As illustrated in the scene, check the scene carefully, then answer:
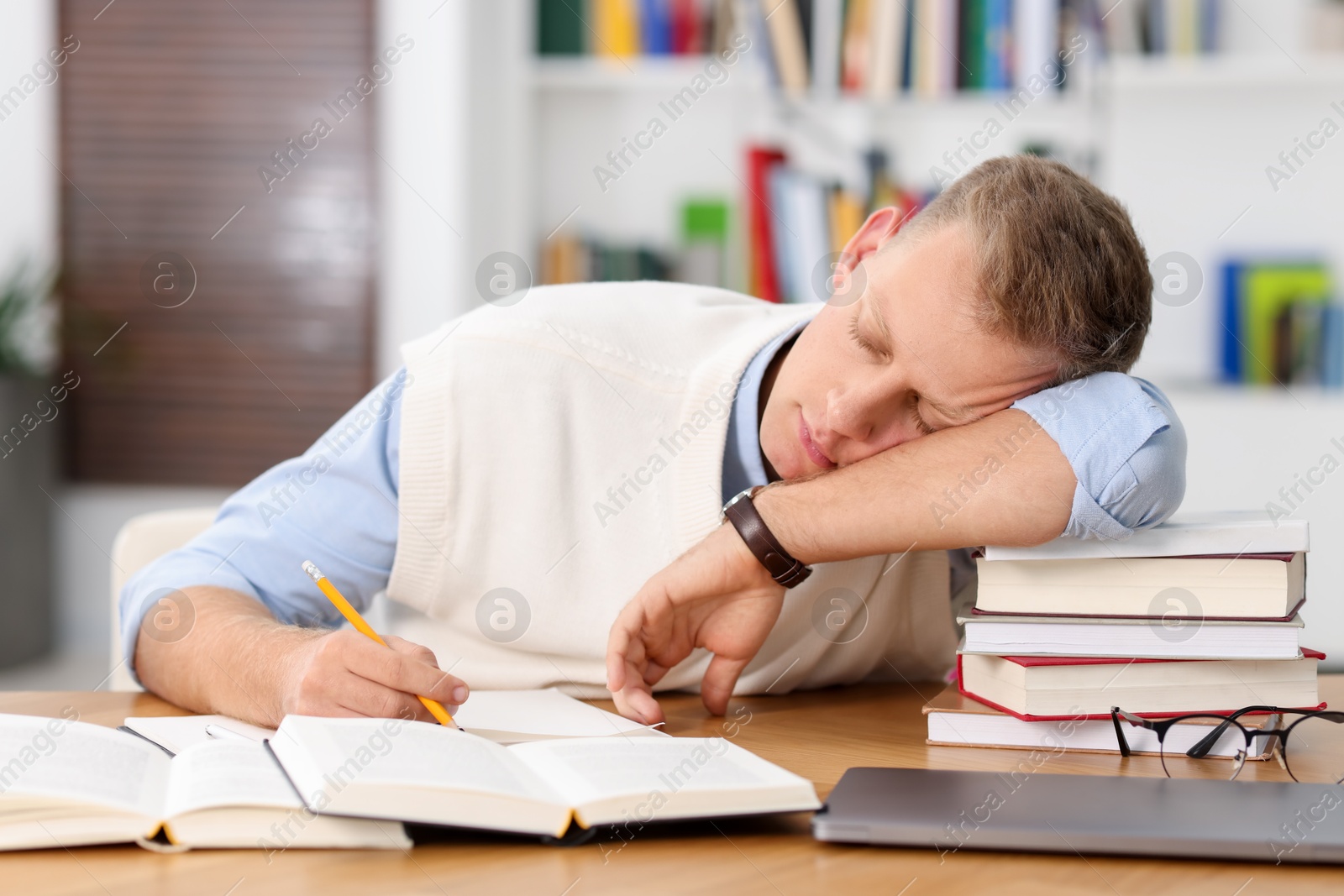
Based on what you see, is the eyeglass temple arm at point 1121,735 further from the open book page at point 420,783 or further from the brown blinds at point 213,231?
the brown blinds at point 213,231

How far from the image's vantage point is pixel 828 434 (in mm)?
1081

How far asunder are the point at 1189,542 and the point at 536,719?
499 millimetres

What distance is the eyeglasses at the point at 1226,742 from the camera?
87cm

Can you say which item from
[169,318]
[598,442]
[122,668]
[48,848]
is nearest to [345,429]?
[598,442]

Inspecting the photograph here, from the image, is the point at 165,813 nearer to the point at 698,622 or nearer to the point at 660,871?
the point at 660,871

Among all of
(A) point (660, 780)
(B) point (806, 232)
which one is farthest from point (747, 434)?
(B) point (806, 232)

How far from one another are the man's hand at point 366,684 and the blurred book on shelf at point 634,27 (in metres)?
2.57

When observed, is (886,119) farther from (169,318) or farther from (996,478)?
(996,478)

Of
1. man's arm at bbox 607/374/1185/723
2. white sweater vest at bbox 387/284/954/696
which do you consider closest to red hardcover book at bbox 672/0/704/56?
white sweater vest at bbox 387/284/954/696

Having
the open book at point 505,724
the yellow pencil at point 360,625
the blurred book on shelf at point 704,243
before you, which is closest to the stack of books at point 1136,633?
the open book at point 505,724

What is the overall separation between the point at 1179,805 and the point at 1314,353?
2.47 metres

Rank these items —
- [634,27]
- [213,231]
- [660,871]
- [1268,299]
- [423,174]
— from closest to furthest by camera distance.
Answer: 1. [660,871]
2. [1268,299]
3. [634,27]
4. [423,174]
5. [213,231]

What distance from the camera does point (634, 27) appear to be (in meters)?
3.21

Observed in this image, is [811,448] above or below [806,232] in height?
below
